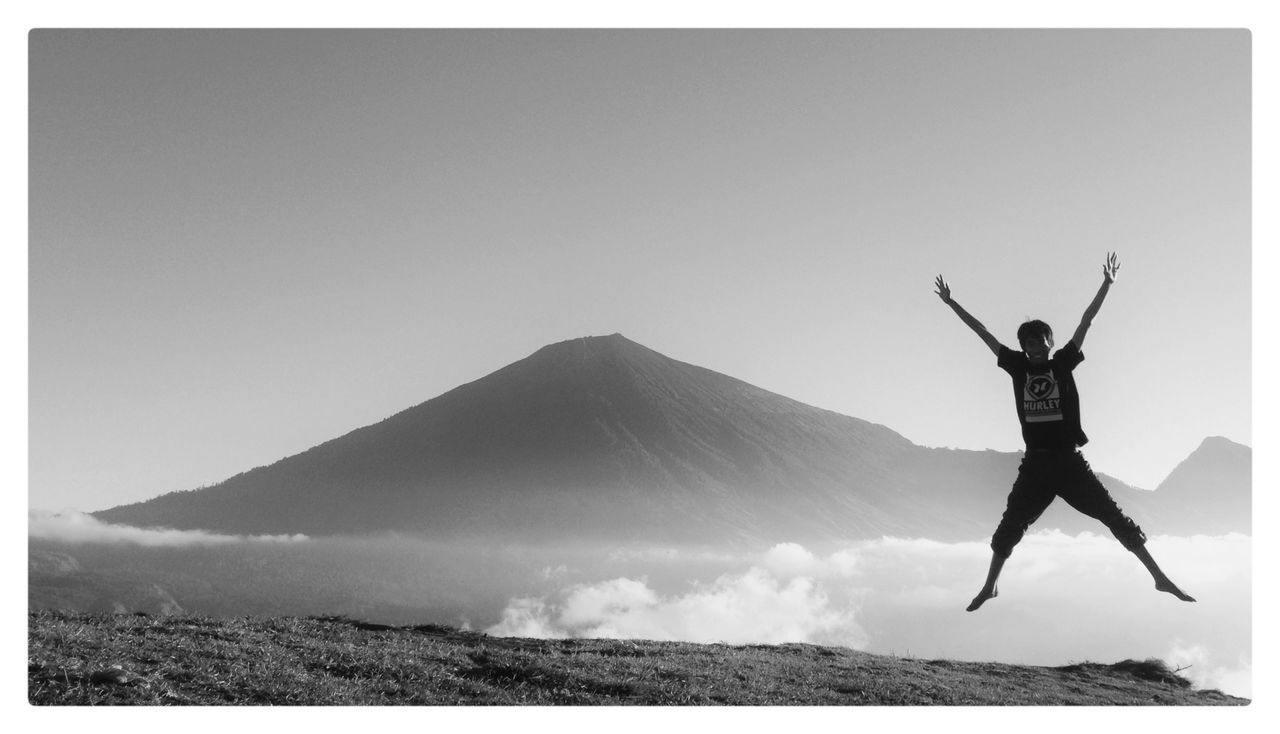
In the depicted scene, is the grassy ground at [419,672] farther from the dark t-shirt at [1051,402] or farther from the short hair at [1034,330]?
the short hair at [1034,330]

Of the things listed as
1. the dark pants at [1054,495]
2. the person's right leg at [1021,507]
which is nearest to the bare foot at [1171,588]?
the dark pants at [1054,495]

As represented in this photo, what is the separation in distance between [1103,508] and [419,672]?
10480 millimetres

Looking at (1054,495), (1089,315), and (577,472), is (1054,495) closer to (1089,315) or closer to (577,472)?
(1089,315)

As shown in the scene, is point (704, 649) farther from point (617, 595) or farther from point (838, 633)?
point (617, 595)

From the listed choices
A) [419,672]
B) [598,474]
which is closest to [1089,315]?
[419,672]

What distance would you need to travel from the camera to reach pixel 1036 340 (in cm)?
971

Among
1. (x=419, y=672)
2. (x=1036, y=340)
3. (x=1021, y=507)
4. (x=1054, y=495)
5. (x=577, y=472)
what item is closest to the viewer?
(x=1054, y=495)

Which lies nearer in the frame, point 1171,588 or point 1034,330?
point 1171,588

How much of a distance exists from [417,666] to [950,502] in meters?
196

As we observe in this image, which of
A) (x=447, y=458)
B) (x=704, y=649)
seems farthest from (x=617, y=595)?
(x=704, y=649)

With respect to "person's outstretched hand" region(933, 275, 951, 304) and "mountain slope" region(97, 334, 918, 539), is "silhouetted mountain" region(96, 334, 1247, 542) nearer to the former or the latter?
"mountain slope" region(97, 334, 918, 539)

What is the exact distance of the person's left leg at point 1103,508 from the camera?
909 centimetres

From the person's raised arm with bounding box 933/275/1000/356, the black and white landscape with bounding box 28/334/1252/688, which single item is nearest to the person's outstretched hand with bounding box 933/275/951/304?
the person's raised arm with bounding box 933/275/1000/356

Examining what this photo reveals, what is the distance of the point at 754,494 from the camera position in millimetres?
171875
